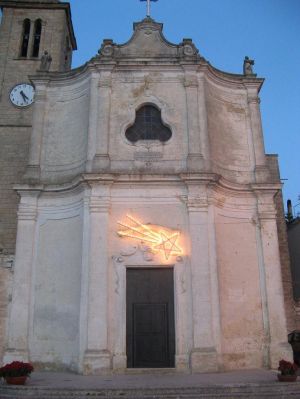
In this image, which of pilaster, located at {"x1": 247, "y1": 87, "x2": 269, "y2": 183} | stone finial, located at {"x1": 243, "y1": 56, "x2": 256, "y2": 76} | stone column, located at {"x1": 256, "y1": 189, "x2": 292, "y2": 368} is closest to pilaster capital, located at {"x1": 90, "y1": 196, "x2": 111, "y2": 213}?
stone column, located at {"x1": 256, "y1": 189, "x2": 292, "y2": 368}

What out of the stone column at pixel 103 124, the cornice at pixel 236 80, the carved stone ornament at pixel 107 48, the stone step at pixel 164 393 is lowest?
the stone step at pixel 164 393

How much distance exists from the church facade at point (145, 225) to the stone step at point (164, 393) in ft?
8.81

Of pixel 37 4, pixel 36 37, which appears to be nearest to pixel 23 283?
pixel 36 37

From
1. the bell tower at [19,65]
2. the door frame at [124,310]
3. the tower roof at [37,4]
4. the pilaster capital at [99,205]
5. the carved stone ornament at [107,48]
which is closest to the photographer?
the door frame at [124,310]

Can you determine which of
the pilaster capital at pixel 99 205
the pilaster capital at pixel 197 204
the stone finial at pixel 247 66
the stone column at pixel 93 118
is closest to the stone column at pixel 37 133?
the stone column at pixel 93 118

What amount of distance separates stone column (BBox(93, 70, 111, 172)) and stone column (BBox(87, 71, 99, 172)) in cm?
12

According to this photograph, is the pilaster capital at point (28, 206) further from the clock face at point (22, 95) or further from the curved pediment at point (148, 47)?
the clock face at point (22, 95)

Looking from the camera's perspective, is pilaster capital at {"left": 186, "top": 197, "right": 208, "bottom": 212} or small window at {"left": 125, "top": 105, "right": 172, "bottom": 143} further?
small window at {"left": 125, "top": 105, "right": 172, "bottom": 143}

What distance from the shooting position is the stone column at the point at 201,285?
12531mm

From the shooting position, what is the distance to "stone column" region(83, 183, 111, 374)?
12.4 meters

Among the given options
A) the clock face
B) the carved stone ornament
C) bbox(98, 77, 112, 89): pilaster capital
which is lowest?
bbox(98, 77, 112, 89): pilaster capital

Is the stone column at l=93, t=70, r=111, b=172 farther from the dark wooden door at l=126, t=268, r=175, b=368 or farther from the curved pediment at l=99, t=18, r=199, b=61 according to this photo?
the dark wooden door at l=126, t=268, r=175, b=368

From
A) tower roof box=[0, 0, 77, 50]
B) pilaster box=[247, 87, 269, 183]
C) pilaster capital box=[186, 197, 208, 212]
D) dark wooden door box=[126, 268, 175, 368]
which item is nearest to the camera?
dark wooden door box=[126, 268, 175, 368]

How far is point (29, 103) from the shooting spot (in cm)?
2148
